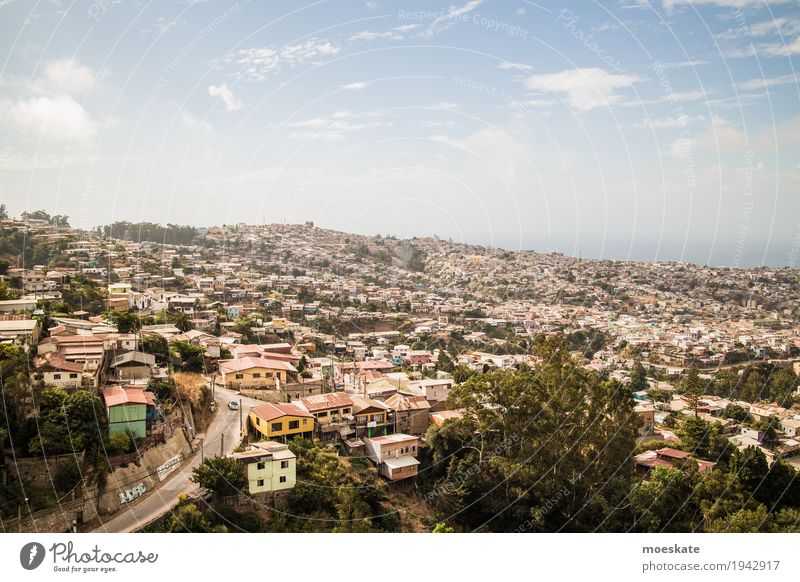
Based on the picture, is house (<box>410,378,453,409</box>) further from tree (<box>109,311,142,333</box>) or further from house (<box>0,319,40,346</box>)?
house (<box>0,319,40,346</box>)

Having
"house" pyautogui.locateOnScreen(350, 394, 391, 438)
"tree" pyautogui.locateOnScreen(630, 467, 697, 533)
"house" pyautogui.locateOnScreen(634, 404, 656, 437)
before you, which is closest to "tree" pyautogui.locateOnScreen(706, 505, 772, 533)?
"tree" pyautogui.locateOnScreen(630, 467, 697, 533)

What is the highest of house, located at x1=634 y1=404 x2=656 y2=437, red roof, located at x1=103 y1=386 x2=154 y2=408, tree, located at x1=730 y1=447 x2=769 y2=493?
red roof, located at x1=103 y1=386 x2=154 y2=408

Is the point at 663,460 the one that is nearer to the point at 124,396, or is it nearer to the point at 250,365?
the point at 250,365

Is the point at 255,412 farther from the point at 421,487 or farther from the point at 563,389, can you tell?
the point at 563,389

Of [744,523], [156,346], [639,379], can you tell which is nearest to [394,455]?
[744,523]

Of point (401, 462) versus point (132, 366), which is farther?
point (132, 366)

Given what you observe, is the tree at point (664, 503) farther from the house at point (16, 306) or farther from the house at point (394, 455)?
the house at point (16, 306)

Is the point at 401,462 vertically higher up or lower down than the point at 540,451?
lower down
